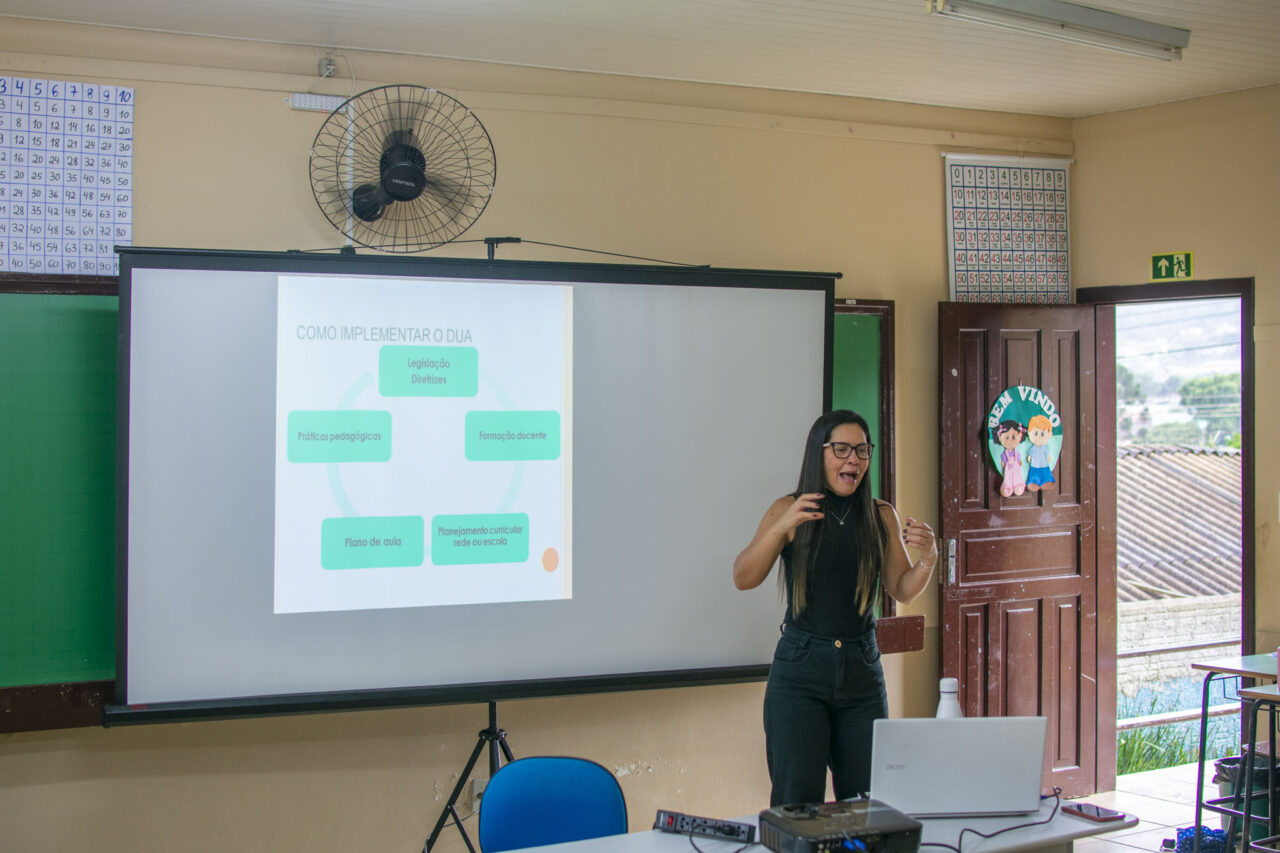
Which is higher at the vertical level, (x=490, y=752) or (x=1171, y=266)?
(x=1171, y=266)

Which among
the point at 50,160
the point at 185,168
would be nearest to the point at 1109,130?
the point at 185,168

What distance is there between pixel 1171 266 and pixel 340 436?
11.8 feet

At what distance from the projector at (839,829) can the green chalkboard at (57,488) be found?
2.40m

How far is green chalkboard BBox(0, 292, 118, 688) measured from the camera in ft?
10.3

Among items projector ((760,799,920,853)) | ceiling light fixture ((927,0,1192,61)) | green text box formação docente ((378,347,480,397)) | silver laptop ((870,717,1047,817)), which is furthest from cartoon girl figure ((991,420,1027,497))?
projector ((760,799,920,853))

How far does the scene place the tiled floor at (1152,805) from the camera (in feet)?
13.0

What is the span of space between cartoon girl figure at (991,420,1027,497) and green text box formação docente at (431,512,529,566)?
7.28ft

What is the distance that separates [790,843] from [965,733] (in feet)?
1.48

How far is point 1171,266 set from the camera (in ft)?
14.3

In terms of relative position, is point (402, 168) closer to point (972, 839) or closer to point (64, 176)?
point (64, 176)

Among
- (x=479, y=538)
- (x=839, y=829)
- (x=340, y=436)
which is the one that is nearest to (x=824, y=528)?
(x=839, y=829)

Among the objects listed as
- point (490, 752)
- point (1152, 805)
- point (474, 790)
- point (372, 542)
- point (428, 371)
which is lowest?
point (1152, 805)

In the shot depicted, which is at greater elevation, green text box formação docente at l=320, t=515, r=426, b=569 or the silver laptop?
green text box formação docente at l=320, t=515, r=426, b=569

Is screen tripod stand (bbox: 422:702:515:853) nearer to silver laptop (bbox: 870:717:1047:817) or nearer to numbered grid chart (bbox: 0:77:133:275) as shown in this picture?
silver laptop (bbox: 870:717:1047:817)
